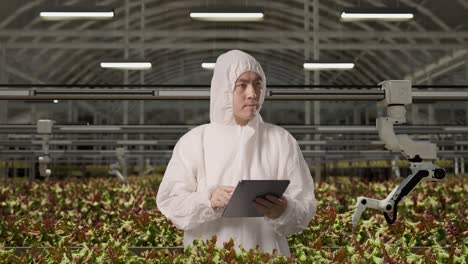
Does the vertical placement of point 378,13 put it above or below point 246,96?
above

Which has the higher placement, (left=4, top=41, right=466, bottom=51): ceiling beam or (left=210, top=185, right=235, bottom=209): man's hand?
(left=4, top=41, right=466, bottom=51): ceiling beam

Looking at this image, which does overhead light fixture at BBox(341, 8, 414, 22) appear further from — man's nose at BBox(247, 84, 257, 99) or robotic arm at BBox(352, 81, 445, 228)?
man's nose at BBox(247, 84, 257, 99)

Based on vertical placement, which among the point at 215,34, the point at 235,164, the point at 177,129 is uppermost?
the point at 215,34

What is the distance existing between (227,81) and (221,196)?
49 centimetres

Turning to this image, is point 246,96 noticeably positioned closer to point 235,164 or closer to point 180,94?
point 235,164

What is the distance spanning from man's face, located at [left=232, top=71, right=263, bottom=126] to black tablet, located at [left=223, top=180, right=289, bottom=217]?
382 millimetres

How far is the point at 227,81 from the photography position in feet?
8.45

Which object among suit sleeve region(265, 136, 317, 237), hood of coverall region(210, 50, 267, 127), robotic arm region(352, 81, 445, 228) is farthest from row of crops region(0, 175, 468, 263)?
hood of coverall region(210, 50, 267, 127)

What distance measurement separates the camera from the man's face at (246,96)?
2.56 m

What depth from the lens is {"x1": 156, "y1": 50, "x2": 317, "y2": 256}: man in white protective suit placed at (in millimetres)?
2551

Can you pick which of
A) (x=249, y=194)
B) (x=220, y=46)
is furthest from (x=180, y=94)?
(x=220, y=46)

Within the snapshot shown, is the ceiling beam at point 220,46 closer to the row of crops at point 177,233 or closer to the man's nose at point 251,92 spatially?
the row of crops at point 177,233

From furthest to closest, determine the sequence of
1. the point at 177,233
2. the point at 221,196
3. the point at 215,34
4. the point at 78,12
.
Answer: the point at 215,34
the point at 78,12
the point at 177,233
the point at 221,196

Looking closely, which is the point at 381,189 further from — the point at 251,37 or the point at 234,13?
the point at 251,37
